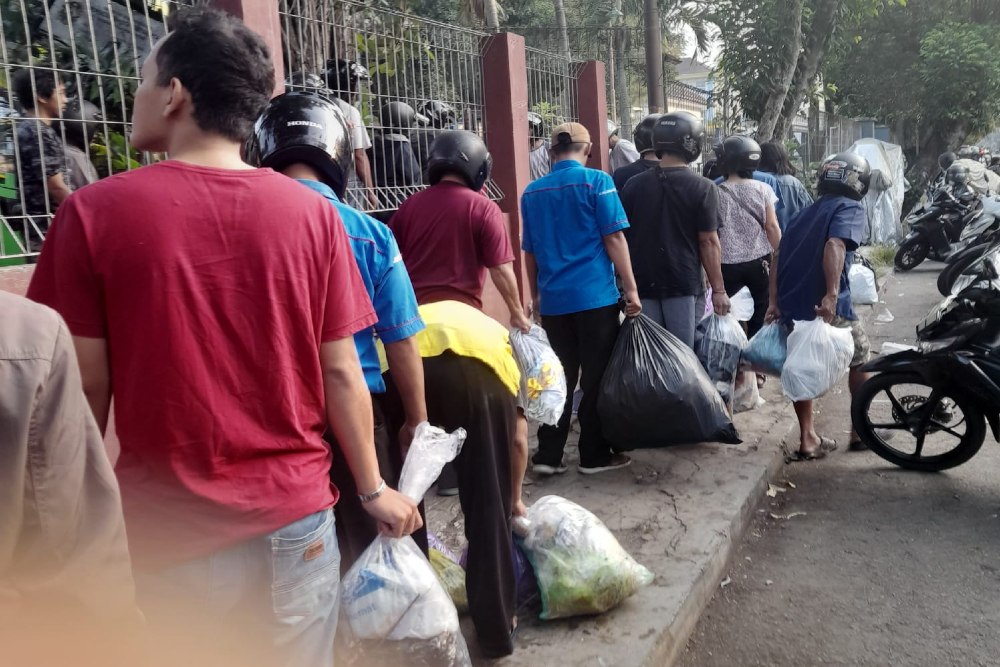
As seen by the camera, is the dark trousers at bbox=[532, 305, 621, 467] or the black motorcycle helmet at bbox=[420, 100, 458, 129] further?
the black motorcycle helmet at bbox=[420, 100, 458, 129]

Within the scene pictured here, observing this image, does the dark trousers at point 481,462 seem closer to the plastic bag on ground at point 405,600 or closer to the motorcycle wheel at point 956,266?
the plastic bag on ground at point 405,600

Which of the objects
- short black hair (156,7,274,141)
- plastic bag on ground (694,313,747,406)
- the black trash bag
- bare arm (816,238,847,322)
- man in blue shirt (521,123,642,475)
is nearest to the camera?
short black hair (156,7,274,141)

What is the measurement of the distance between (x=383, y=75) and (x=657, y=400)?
2810 millimetres

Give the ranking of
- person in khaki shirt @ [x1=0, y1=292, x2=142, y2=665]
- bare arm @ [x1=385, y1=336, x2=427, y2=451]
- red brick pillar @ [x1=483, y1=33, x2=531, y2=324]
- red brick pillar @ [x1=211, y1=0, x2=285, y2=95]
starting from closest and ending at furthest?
person in khaki shirt @ [x1=0, y1=292, x2=142, y2=665] → bare arm @ [x1=385, y1=336, x2=427, y2=451] → red brick pillar @ [x1=211, y1=0, x2=285, y2=95] → red brick pillar @ [x1=483, y1=33, x2=531, y2=324]

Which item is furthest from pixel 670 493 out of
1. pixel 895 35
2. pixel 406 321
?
pixel 895 35

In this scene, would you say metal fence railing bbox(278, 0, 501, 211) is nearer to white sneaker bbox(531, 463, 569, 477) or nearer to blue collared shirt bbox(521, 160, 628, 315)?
blue collared shirt bbox(521, 160, 628, 315)

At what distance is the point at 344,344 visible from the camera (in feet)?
6.07

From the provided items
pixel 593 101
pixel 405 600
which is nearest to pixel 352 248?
pixel 405 600

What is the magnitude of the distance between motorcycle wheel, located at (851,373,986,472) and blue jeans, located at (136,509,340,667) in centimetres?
388

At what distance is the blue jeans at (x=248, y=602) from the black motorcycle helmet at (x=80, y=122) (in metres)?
2.45

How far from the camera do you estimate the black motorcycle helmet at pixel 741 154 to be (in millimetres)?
6133

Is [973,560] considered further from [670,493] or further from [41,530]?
[41,530]

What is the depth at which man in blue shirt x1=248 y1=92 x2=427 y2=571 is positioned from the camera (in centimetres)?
226

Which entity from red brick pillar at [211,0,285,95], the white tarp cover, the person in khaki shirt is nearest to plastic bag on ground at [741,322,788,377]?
red brick pillar at [211,0,285,95]
